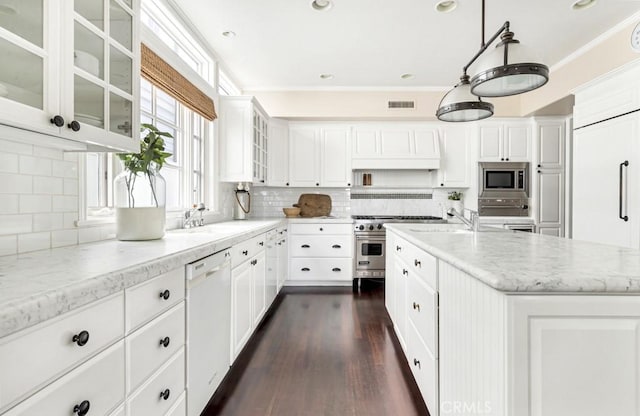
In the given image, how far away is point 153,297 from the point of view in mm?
1151

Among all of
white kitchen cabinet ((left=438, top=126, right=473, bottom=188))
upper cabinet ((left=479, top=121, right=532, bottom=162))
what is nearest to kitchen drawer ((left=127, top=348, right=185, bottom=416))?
white kitchen cabinet ((left=438, top=126, right=473, bottom=188))

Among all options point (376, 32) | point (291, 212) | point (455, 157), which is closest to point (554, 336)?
point (376, 32)

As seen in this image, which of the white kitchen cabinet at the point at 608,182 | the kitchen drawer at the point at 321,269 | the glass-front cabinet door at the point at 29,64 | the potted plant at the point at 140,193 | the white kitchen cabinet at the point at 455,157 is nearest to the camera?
the glass-front cabinet door at the point at 29,64

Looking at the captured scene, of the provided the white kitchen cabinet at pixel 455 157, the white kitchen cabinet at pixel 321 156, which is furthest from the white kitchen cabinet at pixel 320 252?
Result: the white kitchen cabinet at pixel 455 157

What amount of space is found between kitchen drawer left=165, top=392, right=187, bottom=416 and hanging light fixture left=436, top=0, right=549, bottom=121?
81.3 inches

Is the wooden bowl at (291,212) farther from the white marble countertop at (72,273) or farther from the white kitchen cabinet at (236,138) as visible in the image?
the white marble countertop at (72,273)

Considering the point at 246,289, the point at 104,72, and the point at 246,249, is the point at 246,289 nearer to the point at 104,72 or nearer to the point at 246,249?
the point at 246,249

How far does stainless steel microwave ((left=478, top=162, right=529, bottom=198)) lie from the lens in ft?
14.7

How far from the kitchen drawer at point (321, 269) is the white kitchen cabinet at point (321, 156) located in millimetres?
1127

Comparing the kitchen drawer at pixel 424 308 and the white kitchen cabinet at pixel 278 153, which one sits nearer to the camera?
the kitchen drawer at pixel 424 308

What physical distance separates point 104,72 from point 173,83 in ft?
3.86

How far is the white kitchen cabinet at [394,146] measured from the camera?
461 centimetres

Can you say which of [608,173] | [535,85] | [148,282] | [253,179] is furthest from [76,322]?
[608,173]

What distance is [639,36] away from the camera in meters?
2.75
